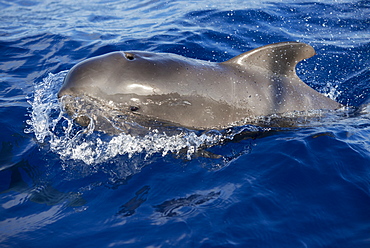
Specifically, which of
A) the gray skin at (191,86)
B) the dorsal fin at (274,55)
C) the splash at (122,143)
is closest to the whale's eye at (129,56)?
the gray skin at (191,86)

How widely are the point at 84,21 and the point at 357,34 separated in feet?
34.1

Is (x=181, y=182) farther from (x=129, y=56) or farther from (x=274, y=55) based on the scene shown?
(x=274, y=55)

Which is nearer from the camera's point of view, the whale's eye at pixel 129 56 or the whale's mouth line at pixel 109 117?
the whale's mouth line at pixel 109 117

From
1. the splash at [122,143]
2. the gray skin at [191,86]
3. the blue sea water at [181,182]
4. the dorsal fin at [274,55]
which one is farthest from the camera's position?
the dorsal fin at [274,55]

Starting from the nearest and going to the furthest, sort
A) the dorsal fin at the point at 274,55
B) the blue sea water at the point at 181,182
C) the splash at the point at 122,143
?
the blue sea water at the point at 181,182
the splash at the point at 122,143
the dorsal fin at the point at 274,55

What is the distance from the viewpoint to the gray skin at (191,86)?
215 inches

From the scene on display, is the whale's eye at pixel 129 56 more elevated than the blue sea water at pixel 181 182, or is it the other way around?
the whale's eye at pixel 129 56

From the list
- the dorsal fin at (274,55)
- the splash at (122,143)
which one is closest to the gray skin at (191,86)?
the dorsal fin at (274,55)

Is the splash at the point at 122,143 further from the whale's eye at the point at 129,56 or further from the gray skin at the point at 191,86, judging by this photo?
the whale's eye at the point at 129,56

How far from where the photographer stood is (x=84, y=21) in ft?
48.1

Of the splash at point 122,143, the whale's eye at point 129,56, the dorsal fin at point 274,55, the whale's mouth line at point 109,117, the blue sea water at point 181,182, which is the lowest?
the blue sea water at point 181,182

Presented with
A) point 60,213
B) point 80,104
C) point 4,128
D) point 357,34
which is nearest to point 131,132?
point 80,104

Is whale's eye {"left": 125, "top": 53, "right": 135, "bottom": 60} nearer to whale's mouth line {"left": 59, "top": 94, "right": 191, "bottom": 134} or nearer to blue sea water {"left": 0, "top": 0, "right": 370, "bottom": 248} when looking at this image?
whale's mouth line {"left": 59, "top": 94, "right": 191, "bottom": 134}

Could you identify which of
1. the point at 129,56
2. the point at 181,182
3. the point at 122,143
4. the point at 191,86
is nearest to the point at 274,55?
the point at 191,86
